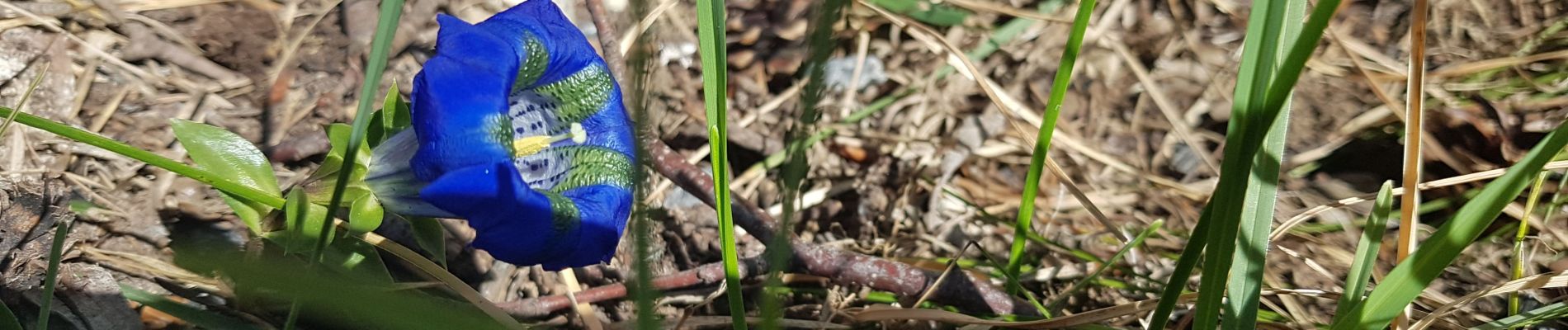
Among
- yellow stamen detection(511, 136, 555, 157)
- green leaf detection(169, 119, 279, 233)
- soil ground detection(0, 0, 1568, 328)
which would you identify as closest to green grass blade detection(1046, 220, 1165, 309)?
soil ground detection(0, 0, 1568, 328)

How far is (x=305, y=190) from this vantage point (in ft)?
4.45

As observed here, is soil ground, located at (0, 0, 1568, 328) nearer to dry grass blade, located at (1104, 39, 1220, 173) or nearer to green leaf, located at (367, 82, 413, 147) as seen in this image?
dry grass blade, located at (1104, 39, 1220, 173)

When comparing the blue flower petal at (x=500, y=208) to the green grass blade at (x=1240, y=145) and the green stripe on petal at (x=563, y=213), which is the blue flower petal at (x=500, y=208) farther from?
the green grass blade at (x=1240, y=145)

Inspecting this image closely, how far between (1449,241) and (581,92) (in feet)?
3.56

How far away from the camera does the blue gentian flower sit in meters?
1.23

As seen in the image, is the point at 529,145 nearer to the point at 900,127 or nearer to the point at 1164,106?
the point at 900,127

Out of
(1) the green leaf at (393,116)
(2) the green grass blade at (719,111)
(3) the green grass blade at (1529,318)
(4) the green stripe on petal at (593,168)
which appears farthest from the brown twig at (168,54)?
(3) the green grass blade at (1529,318)

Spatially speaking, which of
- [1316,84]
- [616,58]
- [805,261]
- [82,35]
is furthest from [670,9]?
[1316,84]

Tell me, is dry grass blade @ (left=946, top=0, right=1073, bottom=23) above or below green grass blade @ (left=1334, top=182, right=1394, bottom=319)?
above

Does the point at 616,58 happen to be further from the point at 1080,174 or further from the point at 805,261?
the point at 1080,174

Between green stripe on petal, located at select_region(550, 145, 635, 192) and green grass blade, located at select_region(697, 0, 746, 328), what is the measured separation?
42 centimetres

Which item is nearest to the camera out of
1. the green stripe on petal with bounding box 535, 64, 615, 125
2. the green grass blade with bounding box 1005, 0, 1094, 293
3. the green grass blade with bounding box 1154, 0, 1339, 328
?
the green grass blade with bounding box 1154, 0, 1339, 328

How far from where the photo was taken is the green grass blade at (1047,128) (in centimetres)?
132

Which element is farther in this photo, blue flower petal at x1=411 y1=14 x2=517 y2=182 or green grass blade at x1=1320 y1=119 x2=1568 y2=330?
blue flower petal at x1=411 y1=14 x2=517 y2=182
